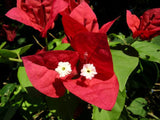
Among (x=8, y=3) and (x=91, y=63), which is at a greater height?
→ (x=8, y=3)

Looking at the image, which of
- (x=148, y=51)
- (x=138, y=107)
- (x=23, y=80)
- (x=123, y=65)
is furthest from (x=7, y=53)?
(x=138, y=107)

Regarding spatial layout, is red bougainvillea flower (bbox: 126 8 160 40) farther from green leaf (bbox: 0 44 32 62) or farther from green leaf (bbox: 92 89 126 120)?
green leaf (bbox: 0 44 32 62)

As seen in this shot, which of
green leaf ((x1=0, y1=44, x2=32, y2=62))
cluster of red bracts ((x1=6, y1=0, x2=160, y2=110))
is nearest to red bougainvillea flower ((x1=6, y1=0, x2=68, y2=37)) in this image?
cluster of red bracts ((x1=6, y1=0, x2=160, y2=110))

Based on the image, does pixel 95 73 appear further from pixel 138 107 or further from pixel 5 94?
pixel 138 107

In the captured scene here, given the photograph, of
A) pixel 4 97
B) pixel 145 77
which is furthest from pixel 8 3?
pixel 145 77

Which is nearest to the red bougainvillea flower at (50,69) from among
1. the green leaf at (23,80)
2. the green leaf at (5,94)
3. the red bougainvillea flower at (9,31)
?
the green leaf at (23,80)

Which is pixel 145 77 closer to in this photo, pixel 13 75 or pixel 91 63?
pixel 91 63
